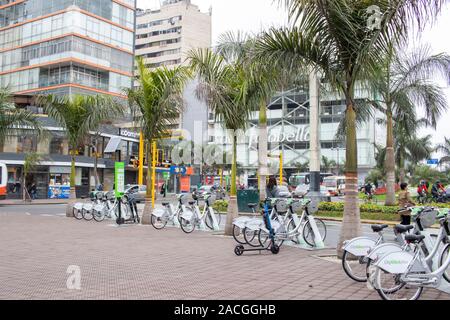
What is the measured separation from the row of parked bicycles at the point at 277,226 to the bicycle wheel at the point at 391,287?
413 cm

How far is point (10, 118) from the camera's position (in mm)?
23766

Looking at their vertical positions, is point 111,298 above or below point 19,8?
below

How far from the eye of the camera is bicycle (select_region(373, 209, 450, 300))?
222 inches

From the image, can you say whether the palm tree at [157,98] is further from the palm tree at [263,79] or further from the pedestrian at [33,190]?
the pedestrian at [33,190]

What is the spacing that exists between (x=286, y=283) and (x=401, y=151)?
39829 mm

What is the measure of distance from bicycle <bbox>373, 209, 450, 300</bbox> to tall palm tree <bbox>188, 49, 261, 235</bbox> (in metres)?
7.65

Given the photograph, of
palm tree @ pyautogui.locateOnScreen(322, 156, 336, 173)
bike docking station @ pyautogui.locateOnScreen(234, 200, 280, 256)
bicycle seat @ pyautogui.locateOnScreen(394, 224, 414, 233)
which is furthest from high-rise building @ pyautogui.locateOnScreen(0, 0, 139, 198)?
bicycle seat @ pyautogui.locateOnScreen(394, 224, 414, 233)

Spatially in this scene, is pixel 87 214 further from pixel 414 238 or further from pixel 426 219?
pixel 414 238

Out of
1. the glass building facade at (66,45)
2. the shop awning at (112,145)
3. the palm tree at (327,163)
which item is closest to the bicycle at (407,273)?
the shop awning at (112,145)

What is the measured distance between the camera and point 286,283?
694 centimetres

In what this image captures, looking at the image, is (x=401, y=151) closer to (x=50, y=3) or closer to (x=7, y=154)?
A: (x=7, y=154)

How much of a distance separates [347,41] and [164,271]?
5.31 meters

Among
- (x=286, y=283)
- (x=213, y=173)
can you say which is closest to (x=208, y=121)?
(x=213, y=173)
